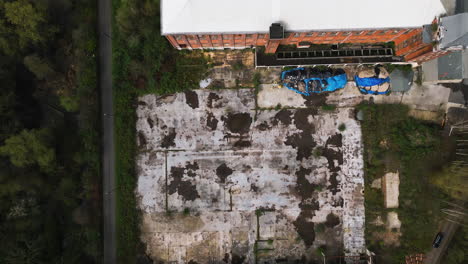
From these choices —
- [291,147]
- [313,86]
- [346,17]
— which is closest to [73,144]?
[291,147]

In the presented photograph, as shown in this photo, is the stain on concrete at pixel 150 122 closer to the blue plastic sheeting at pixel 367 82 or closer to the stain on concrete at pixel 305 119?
the stain on concrete at pixel 305 119

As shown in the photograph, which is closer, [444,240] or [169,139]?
[444,240]

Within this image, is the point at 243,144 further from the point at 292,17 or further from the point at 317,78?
the point at 292,17

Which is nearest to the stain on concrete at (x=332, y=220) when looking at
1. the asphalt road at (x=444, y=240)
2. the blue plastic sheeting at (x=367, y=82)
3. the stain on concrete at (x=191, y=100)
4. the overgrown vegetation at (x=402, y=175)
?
the overgrown vegetation at (x=402, y=175)

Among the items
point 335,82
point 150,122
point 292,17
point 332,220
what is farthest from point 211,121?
point 332,220

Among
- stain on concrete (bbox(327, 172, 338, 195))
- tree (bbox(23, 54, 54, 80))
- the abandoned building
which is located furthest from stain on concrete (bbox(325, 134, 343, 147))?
tree (bbox(23, 54, 54, 80))

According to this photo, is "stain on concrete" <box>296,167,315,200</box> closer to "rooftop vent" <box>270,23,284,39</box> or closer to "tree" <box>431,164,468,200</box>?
"tree" <box>431,164,468,200</box>
